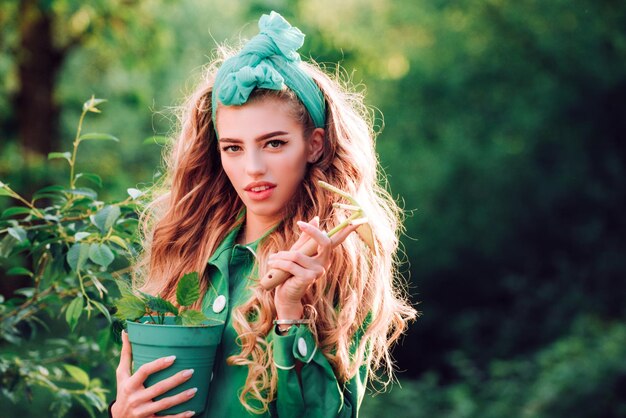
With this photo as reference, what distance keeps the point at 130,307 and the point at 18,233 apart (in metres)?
0.55

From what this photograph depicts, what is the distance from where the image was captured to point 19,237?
2.27 metres

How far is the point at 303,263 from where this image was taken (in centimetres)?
187

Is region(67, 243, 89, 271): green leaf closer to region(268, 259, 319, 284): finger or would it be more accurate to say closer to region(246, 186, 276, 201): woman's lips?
region(246, 186, 276, 201): woman's lips

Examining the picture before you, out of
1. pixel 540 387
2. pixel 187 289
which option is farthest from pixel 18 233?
pixel 540 387

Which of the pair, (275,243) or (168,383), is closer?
(168,383)

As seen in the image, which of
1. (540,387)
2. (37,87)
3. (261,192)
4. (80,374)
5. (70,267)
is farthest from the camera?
(37,87)

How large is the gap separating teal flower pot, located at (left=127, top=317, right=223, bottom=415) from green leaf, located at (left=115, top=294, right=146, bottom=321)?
21mm

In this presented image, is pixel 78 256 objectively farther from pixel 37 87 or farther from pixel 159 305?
pixel 37 87

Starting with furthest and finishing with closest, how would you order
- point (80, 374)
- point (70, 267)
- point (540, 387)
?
point (540, 387) < point (80, 374) < point (70, 267)

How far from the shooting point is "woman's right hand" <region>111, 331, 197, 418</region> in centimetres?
188

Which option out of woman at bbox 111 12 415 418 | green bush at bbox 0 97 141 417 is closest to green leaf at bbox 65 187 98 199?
green bush at bbox 0 97 141 417

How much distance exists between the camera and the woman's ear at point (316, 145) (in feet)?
7.32

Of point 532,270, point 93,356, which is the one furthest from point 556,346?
point 93,356

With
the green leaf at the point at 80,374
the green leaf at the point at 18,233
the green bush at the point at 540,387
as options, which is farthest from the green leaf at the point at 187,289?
the green bush at the point at 540,387
